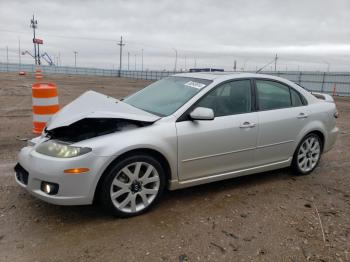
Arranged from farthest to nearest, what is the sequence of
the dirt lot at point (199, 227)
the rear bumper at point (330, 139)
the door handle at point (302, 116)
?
the rear bumper at point (330, 139) → the door handle at point (302, 116) → the dirt lot at point (199, 227)

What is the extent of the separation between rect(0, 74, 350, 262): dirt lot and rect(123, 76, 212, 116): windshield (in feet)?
3.51

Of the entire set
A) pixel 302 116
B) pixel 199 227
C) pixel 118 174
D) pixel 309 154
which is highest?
pixel 302 116

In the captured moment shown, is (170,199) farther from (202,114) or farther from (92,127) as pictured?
(92,127)

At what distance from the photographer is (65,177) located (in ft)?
9.68

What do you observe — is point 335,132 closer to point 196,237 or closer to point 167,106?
point 167,106

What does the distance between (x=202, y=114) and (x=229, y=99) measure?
2.23ft

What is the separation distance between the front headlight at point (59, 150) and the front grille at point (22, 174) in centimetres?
27

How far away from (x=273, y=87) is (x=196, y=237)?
2.42m

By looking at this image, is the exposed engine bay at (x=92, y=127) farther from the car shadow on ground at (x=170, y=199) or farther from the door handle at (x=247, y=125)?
the door handle at (x=247, y=125)

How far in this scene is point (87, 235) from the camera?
9.77ft

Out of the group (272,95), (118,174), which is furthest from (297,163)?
(118,174)

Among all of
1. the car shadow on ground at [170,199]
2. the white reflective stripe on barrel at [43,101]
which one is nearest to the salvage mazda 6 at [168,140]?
the car shadow on ground at [170,199]

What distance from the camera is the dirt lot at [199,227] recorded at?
276 centimetres

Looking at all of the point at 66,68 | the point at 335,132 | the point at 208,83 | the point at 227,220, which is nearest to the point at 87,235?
the point at 227,220
